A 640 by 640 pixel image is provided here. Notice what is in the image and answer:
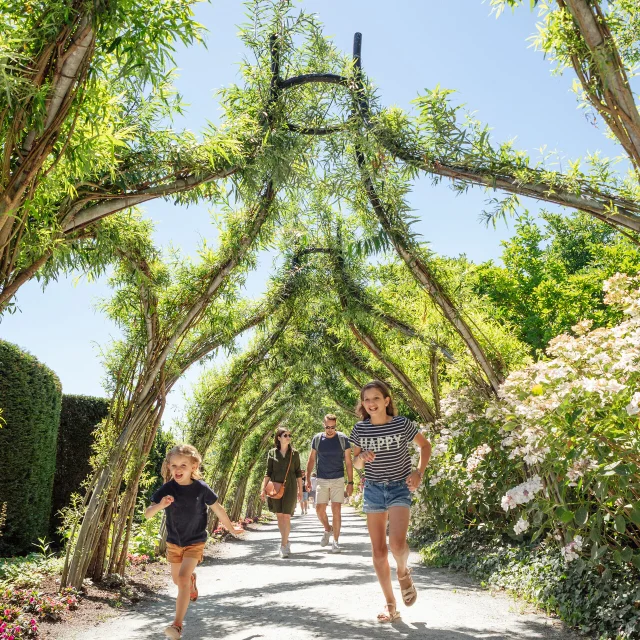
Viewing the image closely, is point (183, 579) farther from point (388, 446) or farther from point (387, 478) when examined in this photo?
point (388, 446)

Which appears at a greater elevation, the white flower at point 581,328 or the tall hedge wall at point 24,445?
the white flower at point 581,328

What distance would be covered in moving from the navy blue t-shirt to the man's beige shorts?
86mm

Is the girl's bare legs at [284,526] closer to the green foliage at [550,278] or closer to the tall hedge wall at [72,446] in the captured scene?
the tall hedge wall at [72,446]

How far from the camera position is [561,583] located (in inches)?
175

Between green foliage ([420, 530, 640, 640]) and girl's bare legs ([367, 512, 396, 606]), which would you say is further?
girl's bare legs ([367, 512, 396, 606])

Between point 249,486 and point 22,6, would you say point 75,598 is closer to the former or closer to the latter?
point 22,6

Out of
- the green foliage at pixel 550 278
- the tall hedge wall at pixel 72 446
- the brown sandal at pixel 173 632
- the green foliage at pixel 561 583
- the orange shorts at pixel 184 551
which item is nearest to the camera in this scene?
the green foliage at pixel 561 583

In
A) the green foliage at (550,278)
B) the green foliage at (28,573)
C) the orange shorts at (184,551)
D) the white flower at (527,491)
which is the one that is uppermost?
the green foliage at (550,278)

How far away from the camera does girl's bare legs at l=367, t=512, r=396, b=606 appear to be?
4164 millimetres

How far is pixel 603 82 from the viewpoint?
10.9ft

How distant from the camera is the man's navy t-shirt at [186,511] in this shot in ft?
14.1

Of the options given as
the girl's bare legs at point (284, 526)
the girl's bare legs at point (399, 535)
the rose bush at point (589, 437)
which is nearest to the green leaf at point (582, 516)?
the rose bush at point (589, 437)

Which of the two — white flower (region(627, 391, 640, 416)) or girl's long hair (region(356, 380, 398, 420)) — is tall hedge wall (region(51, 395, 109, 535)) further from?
white flower (region(627, 391, 640, 416))

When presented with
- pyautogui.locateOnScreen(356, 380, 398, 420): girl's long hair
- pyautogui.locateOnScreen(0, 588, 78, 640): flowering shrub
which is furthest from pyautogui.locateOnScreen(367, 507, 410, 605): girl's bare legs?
pyautogui.locateOnScreen(0, 588, 78, 640): flowering shrub
